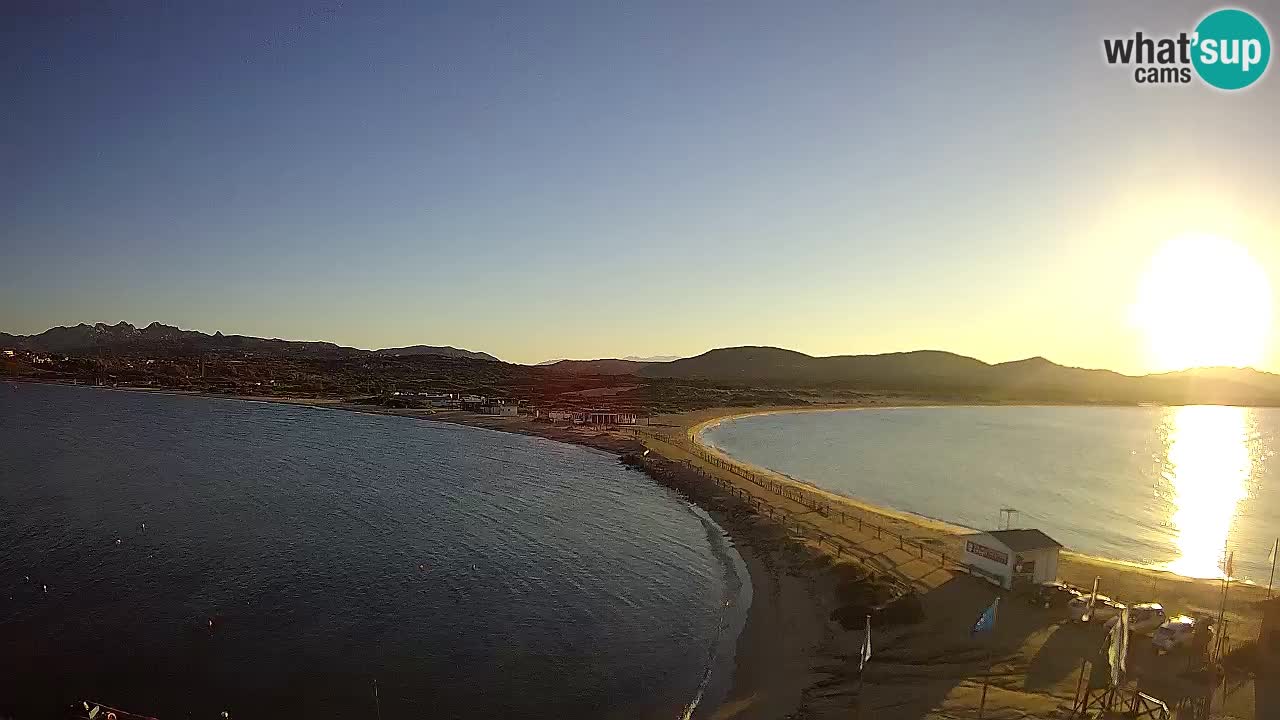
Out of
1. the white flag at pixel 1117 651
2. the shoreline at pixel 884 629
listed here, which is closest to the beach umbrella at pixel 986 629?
the shoreline at pixel 884 629

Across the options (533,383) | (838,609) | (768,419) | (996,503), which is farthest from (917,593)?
(533,383)

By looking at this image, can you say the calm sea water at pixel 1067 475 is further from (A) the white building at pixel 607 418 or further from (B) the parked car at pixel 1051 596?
(B) the parked car at pixel 1051 596

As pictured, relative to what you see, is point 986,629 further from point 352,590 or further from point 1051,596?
point 352,590

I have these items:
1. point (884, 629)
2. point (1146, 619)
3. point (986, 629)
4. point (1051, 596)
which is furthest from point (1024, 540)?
point (986, 629)

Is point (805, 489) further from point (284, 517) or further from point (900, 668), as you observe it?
point (284, 517)

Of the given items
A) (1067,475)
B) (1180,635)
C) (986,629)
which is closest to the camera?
(986,629)

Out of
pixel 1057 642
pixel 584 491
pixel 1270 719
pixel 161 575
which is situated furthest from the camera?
pixel 584 491

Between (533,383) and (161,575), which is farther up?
(533,383)
